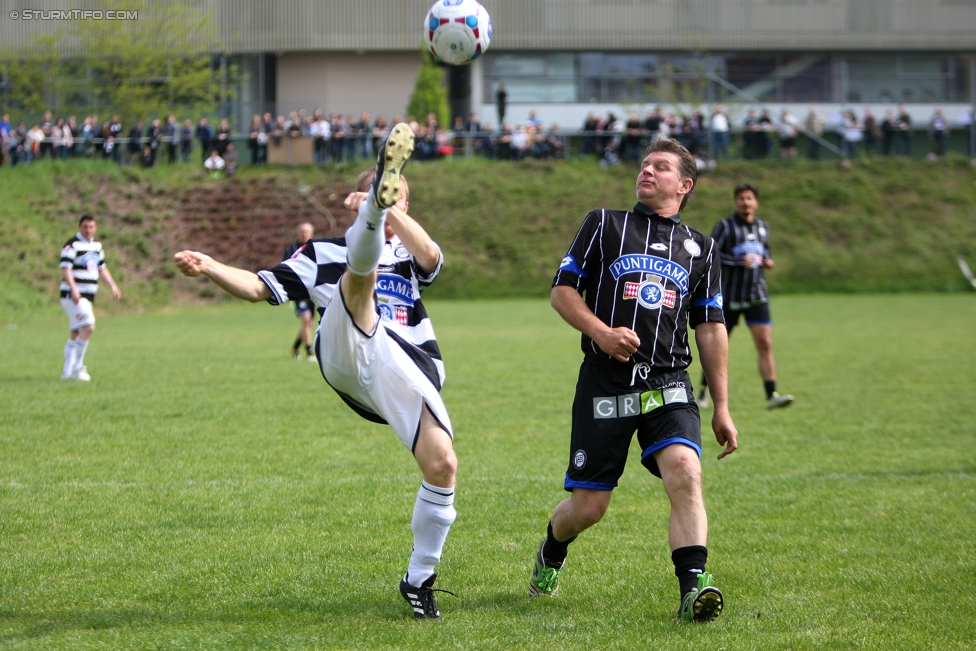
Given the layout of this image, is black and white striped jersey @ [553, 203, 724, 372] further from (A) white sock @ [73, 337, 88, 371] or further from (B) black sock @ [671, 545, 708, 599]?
(A) white sock @ [73, 337, 88, 371]

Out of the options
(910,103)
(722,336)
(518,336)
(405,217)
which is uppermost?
(910,103)

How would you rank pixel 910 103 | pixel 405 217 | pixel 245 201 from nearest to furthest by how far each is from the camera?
pixel 405 217
pixel 245 201
pixel 910 103

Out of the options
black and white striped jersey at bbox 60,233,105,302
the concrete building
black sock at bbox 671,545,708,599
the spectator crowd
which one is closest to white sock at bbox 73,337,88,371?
black and white striped jersey at bbox 60,233,105,302

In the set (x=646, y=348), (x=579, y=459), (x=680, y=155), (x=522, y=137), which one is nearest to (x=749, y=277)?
(x=680, y=155)

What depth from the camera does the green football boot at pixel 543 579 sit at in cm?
488

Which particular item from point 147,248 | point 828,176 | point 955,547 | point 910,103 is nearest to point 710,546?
point 955,547

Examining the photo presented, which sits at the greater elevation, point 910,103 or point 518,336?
point 910,103

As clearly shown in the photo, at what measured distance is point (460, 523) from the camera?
620 centimetres

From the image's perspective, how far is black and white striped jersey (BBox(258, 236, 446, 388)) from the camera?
474 cm

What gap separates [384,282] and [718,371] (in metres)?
1.62

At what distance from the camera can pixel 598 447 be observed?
4.64 m

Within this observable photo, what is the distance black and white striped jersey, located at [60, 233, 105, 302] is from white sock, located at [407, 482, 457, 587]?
10.0 m

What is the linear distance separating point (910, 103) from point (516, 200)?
17.6 meters

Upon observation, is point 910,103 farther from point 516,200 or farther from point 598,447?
point 598,447
